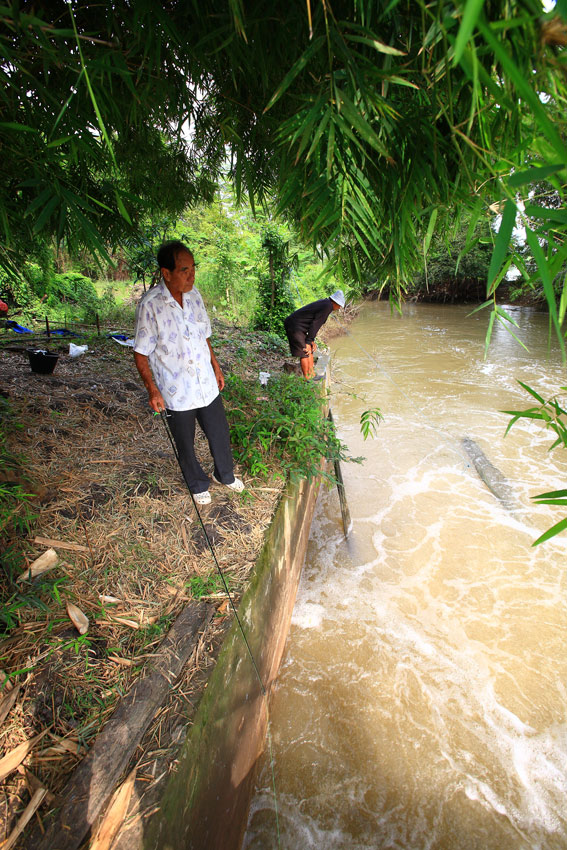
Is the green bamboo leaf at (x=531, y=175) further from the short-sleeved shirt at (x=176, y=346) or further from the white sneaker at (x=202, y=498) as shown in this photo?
the white sneaker at (x=202, y=498)

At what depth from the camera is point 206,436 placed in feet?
7.75

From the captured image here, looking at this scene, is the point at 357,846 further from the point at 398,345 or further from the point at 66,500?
the point at 398,345

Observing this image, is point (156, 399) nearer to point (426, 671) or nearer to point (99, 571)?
point (99, 571)

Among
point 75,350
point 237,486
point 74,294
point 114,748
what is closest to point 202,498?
point 237,486

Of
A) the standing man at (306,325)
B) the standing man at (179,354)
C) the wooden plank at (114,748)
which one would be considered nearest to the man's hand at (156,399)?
the standing man at (179,354)

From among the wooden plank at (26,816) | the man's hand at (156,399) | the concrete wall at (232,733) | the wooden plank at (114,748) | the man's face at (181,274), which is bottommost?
the concrete wall at (232,733)

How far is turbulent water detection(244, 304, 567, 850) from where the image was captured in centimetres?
202

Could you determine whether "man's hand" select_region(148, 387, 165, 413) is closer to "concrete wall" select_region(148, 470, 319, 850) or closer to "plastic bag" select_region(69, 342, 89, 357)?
"concrete wall" select_region(148, 470, 319, 850)

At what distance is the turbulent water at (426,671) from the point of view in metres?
2.02

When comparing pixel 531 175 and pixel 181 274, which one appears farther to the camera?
pixel 181 274

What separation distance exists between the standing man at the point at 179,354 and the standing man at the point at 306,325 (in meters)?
2.95

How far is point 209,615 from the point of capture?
1708 millimetres

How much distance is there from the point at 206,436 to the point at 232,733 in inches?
58.5

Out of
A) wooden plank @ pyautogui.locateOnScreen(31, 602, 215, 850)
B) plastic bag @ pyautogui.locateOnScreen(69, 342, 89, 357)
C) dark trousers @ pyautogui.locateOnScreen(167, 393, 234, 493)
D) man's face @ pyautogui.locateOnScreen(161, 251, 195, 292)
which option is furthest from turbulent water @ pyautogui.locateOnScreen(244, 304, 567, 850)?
plastic bag @ pyautogui.locateOnScreen(69, 342, 89, 357)
